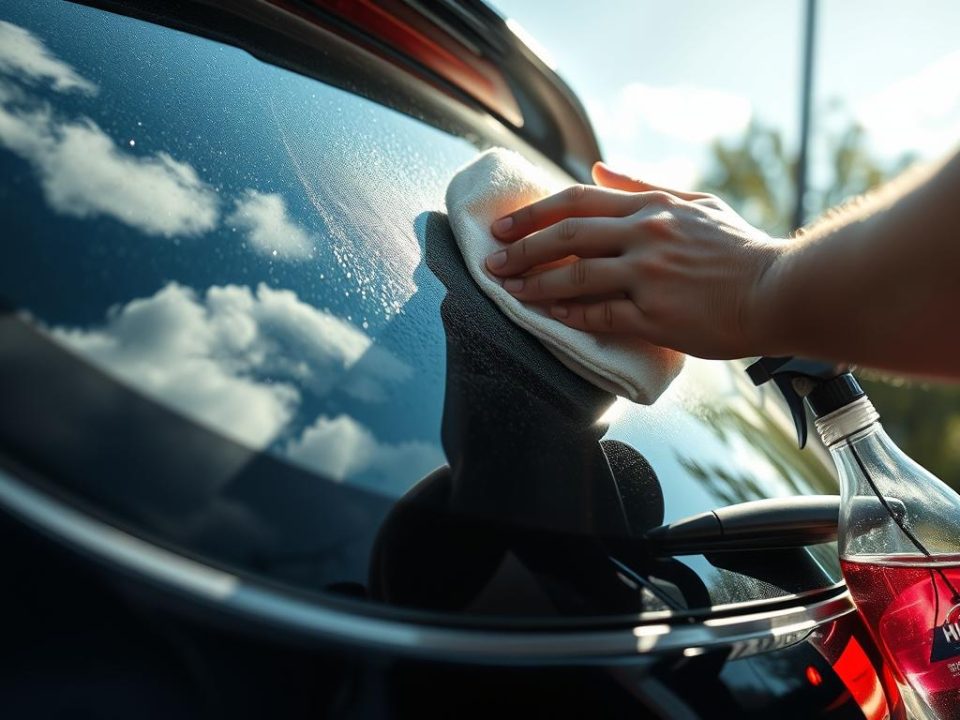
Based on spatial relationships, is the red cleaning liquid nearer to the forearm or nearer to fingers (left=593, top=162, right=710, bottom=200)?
the forearm

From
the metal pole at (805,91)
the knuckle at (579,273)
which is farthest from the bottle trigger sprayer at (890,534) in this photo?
the metal pole at (805,91)

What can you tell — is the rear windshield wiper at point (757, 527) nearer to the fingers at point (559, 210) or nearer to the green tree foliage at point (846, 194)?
the fingers at point (559, 210)

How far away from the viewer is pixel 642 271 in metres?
1.15

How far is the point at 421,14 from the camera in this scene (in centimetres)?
139

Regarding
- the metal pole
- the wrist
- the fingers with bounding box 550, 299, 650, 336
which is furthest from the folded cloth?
the metal pole

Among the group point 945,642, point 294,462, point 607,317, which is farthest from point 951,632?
point 294,462

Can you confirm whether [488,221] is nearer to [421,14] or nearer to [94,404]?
[421,14]

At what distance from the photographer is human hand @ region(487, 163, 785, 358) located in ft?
3.65

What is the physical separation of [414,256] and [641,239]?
32cm

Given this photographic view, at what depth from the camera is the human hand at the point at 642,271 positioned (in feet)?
3.65

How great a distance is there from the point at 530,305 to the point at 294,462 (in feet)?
1.51

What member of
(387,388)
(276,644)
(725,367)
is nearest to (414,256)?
(387,388)

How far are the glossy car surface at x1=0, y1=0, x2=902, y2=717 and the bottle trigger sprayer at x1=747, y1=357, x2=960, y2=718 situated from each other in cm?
4

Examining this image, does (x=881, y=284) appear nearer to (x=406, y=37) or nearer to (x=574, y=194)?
Result: (x=574, y=194)
